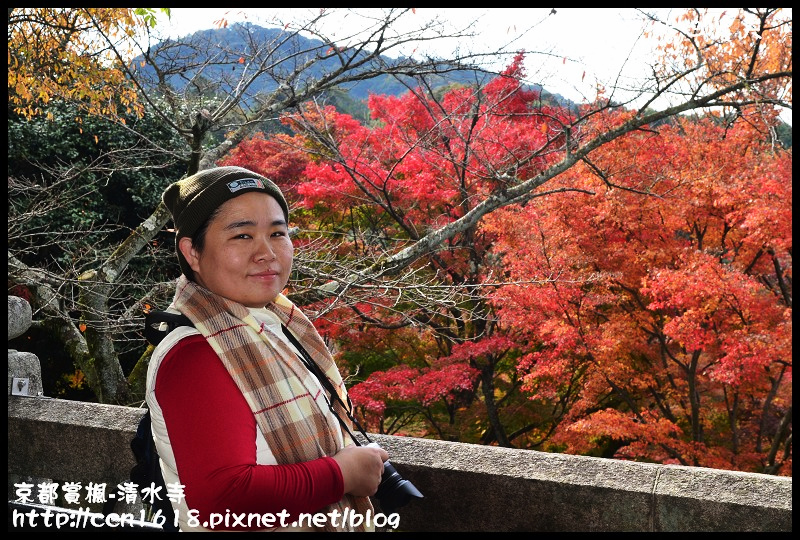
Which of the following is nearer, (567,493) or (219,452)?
(219,452)

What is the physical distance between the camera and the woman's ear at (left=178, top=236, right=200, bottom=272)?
1724 mm

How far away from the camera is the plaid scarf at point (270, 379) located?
152 centimetres

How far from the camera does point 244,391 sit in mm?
1497

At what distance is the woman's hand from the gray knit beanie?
2.05 feet

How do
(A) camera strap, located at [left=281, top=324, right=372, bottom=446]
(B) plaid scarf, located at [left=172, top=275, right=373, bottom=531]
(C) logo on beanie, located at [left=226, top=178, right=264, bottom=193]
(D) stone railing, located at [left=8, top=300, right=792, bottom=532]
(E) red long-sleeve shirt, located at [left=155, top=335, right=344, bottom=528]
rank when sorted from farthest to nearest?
1. (D) stone railing, located at [left=8, top=300, right=792, bottom=532]
2. (A) camera strap, located at [left=281, top=324, right=372, bottom=446]
3. (C) logo on beanie, located at [left=226, top=178, right=264, bottom=193]
4. (B) plaid scarf, located at [left=172, top=275, right=373, bottom=531]
5. (E) red long-sleeve shirt, located at [left=155, top=335, right=344, bottom=528]

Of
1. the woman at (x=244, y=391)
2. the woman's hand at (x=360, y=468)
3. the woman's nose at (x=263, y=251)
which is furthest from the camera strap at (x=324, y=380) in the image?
the woman's nose at (x=263, y=251)

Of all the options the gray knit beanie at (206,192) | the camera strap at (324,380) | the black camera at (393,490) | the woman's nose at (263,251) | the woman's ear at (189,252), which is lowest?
the black camera at (393,490)

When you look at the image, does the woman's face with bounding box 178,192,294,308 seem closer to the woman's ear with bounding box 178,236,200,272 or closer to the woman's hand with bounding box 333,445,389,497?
the woman's ear with bounding box 178,236,200,272

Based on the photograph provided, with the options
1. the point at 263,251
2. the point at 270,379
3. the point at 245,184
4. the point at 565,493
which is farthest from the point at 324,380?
the point at 565,493

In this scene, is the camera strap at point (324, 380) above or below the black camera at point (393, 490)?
above

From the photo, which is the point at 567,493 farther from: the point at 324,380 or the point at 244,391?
the point at 244,391

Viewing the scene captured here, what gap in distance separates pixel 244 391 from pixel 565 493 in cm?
137

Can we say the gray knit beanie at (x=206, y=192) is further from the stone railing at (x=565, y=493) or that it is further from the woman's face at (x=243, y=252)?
the stone railing at (x=565, y=493)

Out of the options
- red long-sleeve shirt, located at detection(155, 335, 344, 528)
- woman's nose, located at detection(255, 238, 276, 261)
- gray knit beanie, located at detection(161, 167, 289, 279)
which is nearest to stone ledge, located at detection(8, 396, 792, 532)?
red long-sleeve shirt, located at detection(155, 335, 344, 528)
